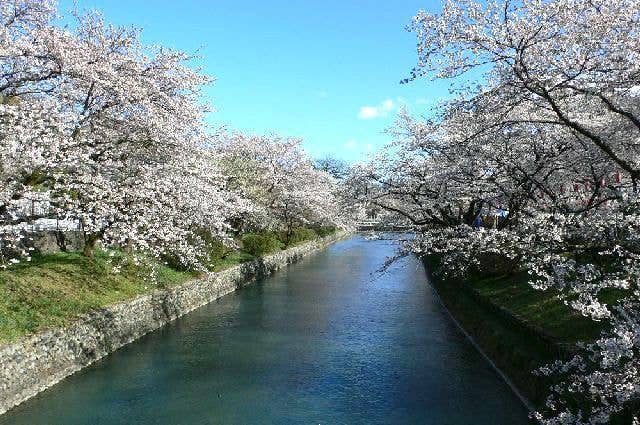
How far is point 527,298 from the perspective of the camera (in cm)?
1384

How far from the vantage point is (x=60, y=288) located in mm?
14281

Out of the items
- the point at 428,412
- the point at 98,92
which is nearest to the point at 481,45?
the point at 428,412

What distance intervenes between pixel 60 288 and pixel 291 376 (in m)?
6.89

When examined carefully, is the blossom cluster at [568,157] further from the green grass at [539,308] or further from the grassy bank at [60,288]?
the grassy bank at [60,288]

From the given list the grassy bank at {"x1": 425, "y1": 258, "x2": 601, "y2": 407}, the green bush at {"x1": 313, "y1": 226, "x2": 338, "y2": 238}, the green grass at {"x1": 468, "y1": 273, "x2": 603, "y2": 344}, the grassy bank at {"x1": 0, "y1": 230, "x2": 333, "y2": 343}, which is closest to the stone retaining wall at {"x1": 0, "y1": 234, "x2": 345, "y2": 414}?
the grassy bank at {"x1": 0, "y1": 230, "x2": 333, "y2": 343}

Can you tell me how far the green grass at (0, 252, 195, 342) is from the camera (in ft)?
38.7

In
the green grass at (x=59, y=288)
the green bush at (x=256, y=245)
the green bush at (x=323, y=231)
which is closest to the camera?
the green grass at (x=59, y=288)

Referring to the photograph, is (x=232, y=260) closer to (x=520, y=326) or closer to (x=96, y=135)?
(x=96, y=135)

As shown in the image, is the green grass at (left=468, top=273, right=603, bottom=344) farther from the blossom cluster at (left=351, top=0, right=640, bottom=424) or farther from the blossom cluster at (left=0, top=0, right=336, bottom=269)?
the blossom cluster at (left=0, top=0, right=336, bottom=269)

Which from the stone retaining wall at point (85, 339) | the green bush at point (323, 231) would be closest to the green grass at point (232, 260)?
the stone retaining wall at point (85, 339)

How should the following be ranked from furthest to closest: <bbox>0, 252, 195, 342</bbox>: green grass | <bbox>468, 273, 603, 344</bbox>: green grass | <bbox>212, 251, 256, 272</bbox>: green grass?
<bbox>212, 251, 256, 272</bbox>: green grass, <bbox>0, 252, 195, 342</bbox>: green grass, <bbox>468, 273, 603, 344</bbox>: green grass

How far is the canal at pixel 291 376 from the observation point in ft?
33.7

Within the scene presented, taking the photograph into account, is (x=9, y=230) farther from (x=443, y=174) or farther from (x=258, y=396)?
(x=443, y=174)

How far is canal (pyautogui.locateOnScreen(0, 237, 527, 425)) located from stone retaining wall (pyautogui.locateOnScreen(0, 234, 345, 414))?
32 centimetres
